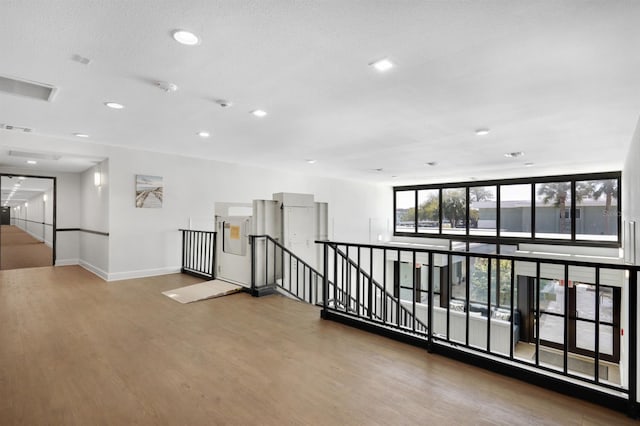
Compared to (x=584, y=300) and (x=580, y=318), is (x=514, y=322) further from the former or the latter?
(x=584, y=300)

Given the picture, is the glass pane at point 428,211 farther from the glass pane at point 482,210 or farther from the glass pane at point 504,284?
the glass pane at point 504,284

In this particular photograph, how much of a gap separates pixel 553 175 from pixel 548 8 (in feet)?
28.0

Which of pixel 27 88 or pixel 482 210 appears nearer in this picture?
pixel 27 88

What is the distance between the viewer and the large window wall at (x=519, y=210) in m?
8.36

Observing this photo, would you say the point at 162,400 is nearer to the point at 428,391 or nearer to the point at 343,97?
the point at 428,391

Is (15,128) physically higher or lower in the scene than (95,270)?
higher

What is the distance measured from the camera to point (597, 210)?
8422mm

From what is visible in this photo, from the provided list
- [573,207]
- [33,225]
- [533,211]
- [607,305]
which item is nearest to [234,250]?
[533,211]

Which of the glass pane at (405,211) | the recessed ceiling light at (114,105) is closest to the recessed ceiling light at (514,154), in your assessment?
the glass pane at (405,211)

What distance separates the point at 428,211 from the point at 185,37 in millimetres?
10556

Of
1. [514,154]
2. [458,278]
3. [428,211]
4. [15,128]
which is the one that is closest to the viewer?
[15,128]

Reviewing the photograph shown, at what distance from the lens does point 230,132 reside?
5.00 m

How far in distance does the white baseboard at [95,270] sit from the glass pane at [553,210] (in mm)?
10703

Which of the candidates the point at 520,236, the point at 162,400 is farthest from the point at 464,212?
the point at 162,400
